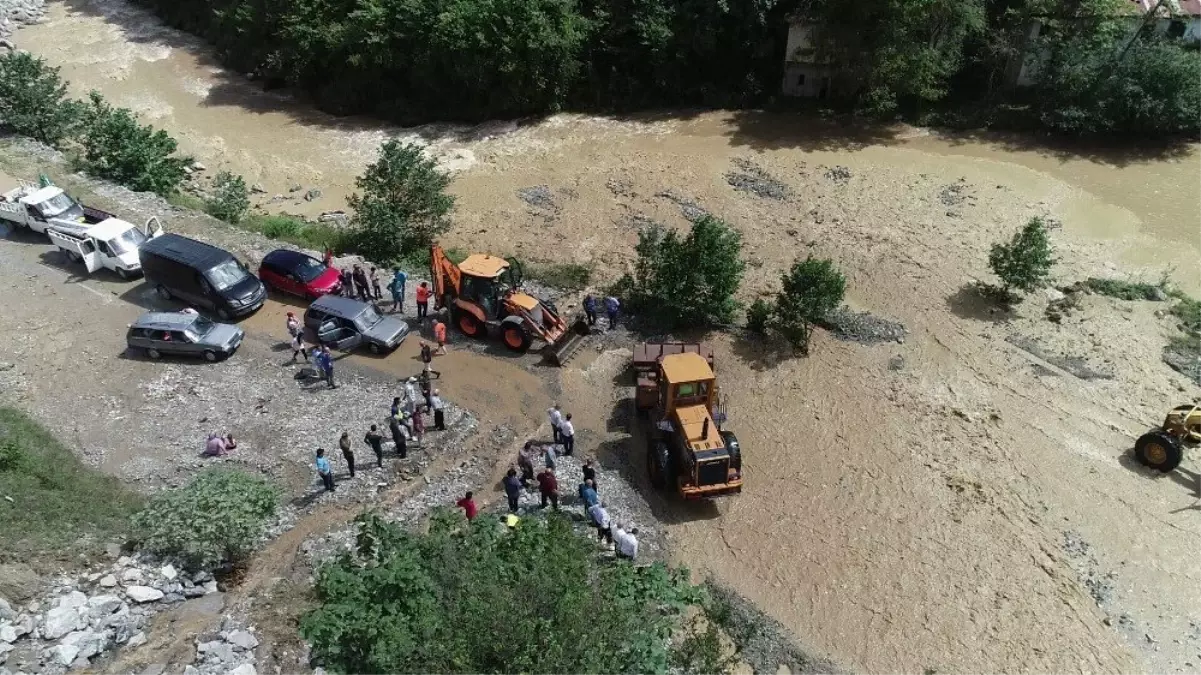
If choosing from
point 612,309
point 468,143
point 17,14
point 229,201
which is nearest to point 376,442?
point 612,309

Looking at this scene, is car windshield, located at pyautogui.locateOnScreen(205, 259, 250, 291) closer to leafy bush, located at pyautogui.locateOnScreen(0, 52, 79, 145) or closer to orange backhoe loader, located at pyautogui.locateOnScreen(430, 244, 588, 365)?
orange backhoe loader, located at pyautogui.locateOnScreen(430, 244, 588, 365)

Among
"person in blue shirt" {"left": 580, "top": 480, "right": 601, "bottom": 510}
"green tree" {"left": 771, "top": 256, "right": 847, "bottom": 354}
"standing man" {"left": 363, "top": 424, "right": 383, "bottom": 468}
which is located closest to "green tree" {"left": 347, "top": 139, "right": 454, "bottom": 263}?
"standing man" {"left": 363, "top": 424, "right": 383, "bottom": 468}

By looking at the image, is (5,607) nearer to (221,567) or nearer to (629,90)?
(221,567)

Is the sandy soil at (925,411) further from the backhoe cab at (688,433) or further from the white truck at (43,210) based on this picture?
the white truck at (43,210)

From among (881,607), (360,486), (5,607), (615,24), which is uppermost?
(615,24)

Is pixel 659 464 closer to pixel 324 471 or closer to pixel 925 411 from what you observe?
pixel 324 471

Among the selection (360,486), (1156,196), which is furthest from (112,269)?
(1156,196)

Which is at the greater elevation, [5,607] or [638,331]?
[5,607]

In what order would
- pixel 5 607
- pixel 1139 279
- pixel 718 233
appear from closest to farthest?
1. pixel 5 607
2. pixel 718 233
3. pixel 1139 279
